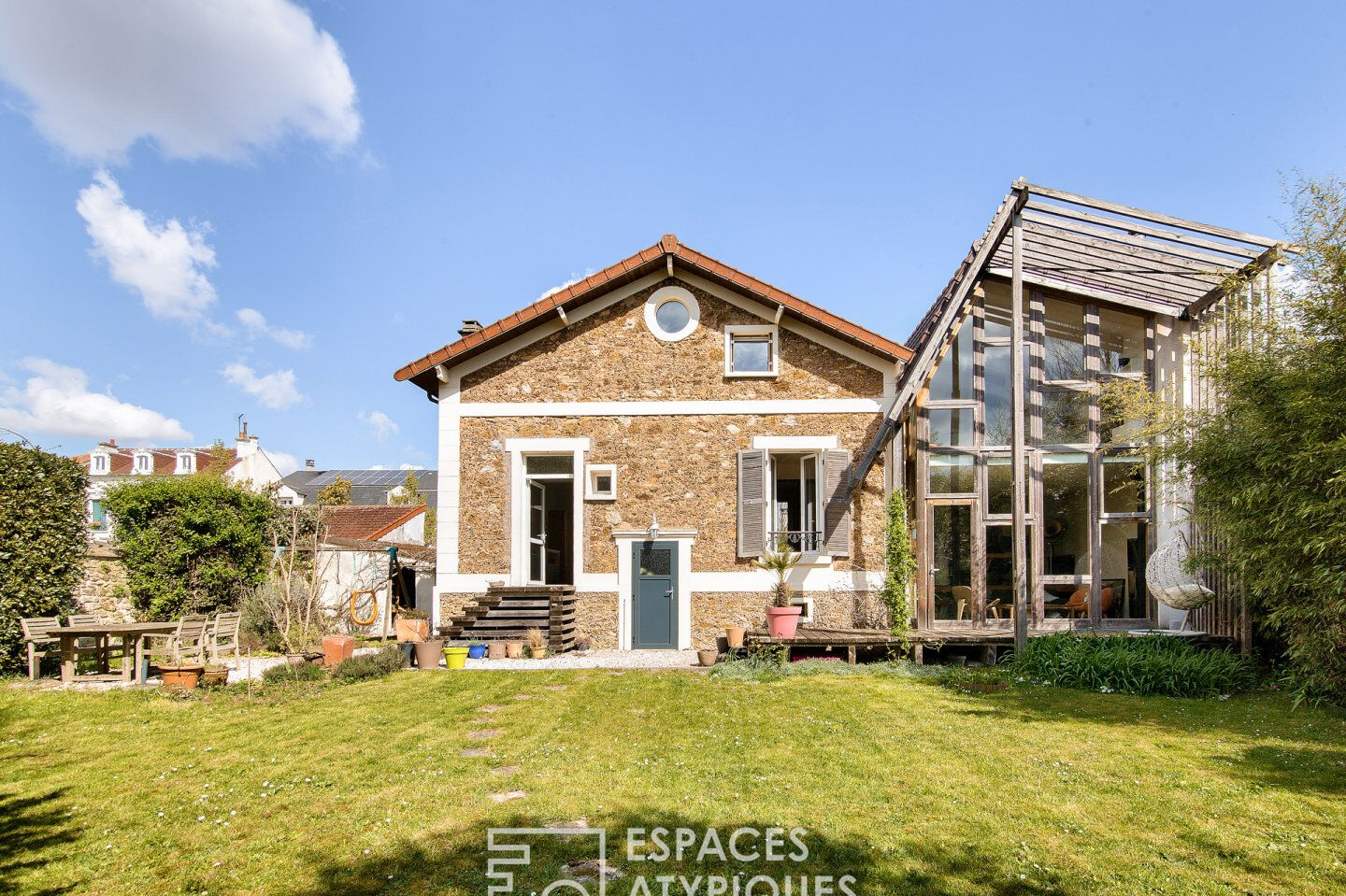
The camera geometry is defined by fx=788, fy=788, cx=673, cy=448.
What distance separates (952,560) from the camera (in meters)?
12.0

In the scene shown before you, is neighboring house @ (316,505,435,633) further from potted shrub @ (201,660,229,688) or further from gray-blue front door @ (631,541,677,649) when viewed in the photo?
gray-blue front door @ (631,541,677,649)

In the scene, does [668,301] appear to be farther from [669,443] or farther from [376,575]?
[376,575]

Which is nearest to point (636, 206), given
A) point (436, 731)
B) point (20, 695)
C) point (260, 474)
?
point (436, 731)

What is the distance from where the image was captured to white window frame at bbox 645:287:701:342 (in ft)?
41.5

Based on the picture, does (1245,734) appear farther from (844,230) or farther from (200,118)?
(200,118)

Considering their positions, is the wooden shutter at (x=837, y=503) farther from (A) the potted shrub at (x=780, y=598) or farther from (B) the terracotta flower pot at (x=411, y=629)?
(B) the terracotta flower pot at (x=411, y=629)

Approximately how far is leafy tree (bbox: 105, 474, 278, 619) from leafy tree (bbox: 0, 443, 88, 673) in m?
1.24

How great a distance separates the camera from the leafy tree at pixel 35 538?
10133 mm

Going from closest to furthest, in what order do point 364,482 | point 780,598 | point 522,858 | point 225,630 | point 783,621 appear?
1. point 522,858
2. point 783,621
3. point 225,630
4. point 780,598
5. point 364,482

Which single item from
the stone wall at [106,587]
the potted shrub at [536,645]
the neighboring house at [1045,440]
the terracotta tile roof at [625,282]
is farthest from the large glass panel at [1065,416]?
the stone wall at [106,587]

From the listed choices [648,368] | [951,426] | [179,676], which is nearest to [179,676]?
[179,676]

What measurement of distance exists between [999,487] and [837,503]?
8.07 ft

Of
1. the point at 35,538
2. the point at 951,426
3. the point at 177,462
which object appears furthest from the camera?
the point at 177,462

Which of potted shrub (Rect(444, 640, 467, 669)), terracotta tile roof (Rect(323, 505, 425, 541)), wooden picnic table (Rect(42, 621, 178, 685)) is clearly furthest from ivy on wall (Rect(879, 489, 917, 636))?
terracotta tile roof (Rect(323, 505, 425, 541))
